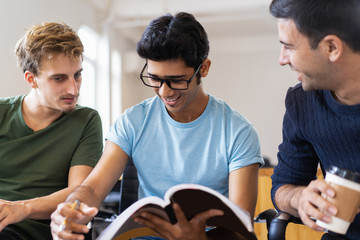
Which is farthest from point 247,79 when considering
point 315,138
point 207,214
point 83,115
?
point 207,214

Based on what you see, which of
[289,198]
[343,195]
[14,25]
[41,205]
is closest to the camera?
[343,195]

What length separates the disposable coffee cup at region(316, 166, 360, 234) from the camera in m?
0.88

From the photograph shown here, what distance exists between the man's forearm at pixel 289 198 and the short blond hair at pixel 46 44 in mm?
964

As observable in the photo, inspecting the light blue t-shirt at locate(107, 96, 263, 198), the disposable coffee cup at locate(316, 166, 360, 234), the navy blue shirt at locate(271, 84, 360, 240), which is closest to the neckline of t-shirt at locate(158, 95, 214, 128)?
the light blue t-shirt at locate(107, 96, 263, 198)

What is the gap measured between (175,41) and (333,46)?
552 millimetres

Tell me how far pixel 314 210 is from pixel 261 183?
1499 mm

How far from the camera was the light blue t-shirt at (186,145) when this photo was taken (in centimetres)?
150

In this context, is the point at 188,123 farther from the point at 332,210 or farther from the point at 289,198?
the point at 332,210

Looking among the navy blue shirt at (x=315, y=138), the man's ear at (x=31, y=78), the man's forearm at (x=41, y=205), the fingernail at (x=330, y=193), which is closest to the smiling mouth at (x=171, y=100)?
the navy blue shirt at (x=315, y=138)

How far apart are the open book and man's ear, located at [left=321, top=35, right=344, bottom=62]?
0.47 m

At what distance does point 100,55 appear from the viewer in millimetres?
7457

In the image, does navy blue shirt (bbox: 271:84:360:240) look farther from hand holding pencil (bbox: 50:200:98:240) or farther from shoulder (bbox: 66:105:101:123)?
shoulder (bbox: 66:105:101:123)

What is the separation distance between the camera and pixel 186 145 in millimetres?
1547

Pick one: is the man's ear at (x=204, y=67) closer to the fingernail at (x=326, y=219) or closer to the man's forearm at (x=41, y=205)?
the man's forearm at (x=41, y=205)
